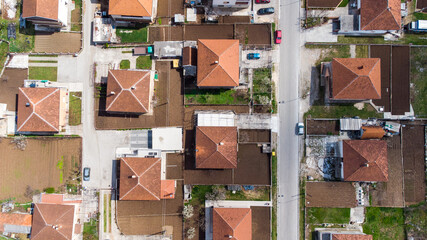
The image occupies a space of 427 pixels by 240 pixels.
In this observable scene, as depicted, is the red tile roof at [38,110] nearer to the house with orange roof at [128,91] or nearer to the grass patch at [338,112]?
the house with orange roof at [128,91]

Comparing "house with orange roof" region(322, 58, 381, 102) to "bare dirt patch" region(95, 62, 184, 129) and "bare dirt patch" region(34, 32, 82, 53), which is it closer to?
"bare dirt patch" region(95, 62, 184, 129)

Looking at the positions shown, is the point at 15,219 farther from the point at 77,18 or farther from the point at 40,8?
the point at 77,18

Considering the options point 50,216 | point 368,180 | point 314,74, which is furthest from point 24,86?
point 368,180

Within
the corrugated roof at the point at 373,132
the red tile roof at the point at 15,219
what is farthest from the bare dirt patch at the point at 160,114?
the corrugated roof at the point at 373,132

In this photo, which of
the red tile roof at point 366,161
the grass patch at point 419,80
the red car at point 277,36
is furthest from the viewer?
the red car at point 277,36

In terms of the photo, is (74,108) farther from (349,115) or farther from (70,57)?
(349,115)
